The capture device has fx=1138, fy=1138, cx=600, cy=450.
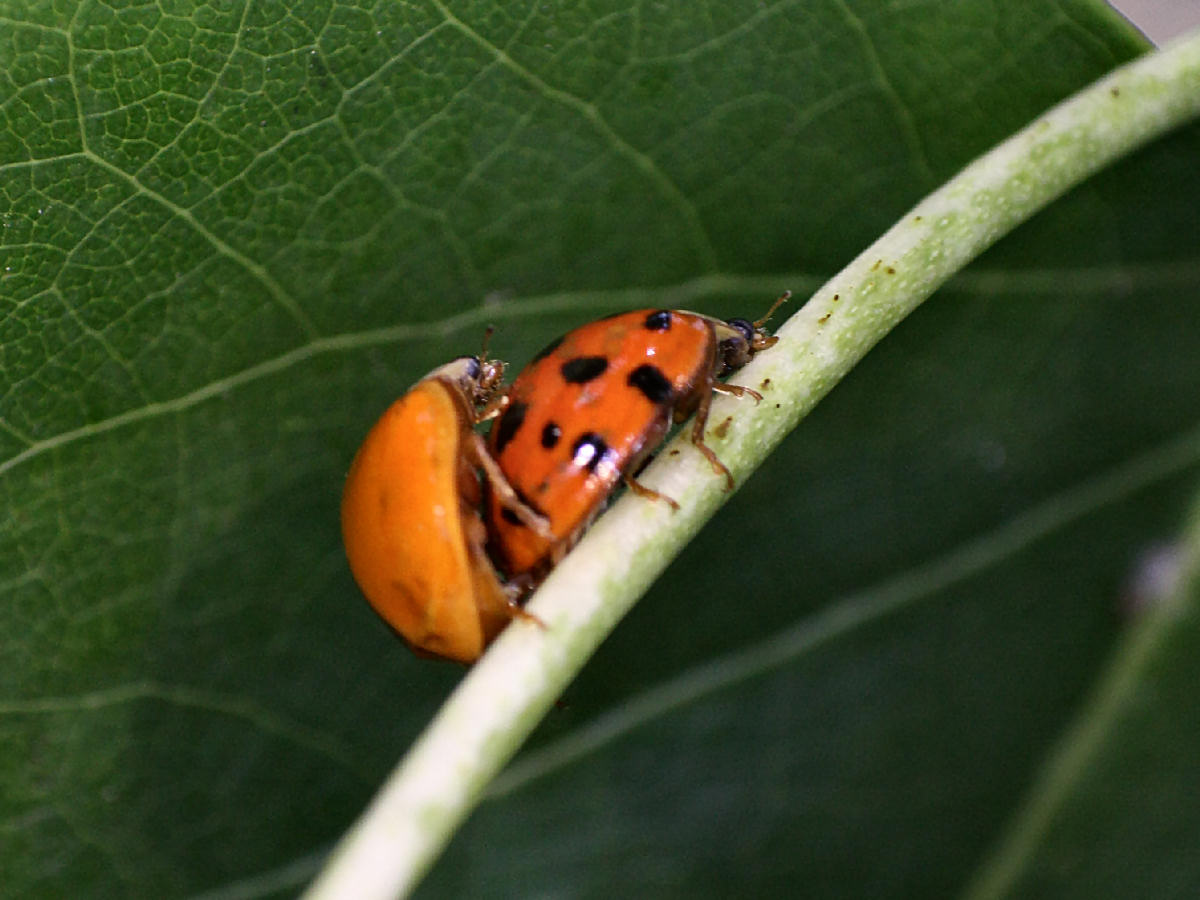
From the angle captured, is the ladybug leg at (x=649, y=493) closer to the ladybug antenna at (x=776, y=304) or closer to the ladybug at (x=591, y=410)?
the ladybug at (x=591, y=410)

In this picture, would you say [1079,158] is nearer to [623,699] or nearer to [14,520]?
[623,699]

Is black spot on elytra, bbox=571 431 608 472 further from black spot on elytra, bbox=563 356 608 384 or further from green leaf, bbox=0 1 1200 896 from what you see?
green leaf, bbox=0 1 1200 896

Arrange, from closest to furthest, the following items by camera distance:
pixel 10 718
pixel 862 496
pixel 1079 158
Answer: pixel 1079 158 < pixel 10 718 < pixel 862 496

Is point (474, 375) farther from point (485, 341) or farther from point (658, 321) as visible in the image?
point (658, 321)

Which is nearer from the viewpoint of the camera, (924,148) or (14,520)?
(14,520)

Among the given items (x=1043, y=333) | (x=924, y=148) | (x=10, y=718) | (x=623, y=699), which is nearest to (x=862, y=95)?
(x=924, y=148)

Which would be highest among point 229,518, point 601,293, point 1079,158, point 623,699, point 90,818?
point 1079,158

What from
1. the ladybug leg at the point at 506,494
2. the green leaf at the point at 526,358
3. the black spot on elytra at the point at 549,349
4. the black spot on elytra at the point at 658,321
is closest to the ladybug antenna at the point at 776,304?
the green leaf at the point at 526,358
